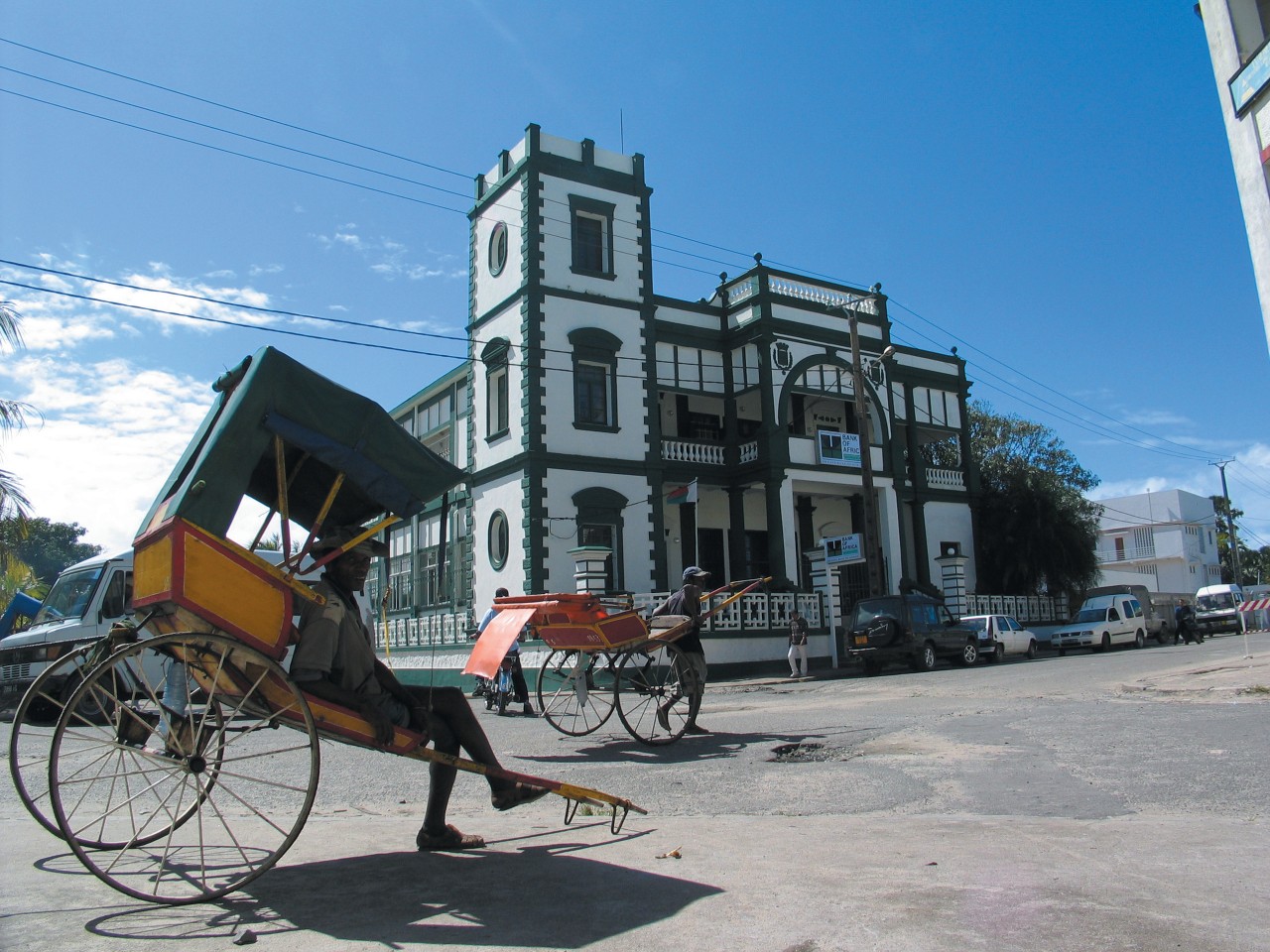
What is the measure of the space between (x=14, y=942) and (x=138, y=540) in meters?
1.78

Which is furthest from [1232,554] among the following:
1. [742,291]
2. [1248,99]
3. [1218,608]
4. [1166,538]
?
[1248,99]

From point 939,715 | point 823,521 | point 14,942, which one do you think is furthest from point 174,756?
point 823,521

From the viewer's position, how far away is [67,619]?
573 inches

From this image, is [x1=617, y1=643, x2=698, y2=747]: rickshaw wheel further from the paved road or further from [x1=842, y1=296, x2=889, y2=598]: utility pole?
[x1=842, y1=296, x2=889, y2=598]: utility pole

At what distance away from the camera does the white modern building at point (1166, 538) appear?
2719 inches

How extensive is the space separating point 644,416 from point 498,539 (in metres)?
5.05

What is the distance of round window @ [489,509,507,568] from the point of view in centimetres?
2423

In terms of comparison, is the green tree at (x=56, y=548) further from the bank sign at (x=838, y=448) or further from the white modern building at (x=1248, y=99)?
the white modern building at (x=1248, y=99)

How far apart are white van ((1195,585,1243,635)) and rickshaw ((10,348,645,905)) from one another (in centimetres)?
4301

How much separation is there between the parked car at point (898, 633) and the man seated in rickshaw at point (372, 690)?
58.5ft

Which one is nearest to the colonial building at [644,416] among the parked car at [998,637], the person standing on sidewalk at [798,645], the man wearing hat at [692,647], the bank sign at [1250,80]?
the parked car at [998,637]

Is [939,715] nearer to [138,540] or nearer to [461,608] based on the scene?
[138,540]

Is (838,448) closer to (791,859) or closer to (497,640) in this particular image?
(497,640)

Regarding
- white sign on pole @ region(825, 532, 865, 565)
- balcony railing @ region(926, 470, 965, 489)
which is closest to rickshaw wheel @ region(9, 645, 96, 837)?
white sign on pole @ region(825, 532, 865, 565)
